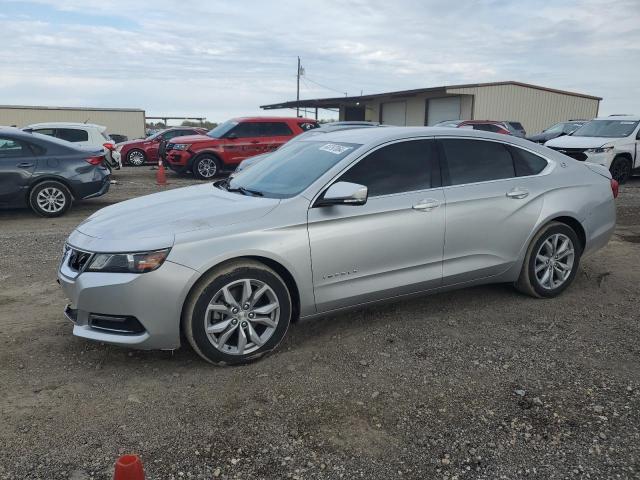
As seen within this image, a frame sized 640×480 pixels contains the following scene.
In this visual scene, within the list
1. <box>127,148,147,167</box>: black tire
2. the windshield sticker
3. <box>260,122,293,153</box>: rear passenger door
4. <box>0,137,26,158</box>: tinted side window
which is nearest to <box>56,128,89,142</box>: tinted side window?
<box>127,148,147,167</box>: black tire

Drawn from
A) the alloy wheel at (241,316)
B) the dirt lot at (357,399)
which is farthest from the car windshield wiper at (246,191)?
the dirt lot at (357,399)

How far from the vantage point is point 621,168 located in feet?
45.0

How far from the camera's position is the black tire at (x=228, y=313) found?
11.7ft

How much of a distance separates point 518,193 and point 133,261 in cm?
319

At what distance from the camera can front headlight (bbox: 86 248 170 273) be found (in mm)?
3449

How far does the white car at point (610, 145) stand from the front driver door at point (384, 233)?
10127 millimetres

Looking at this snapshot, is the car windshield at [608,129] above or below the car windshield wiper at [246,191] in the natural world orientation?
above

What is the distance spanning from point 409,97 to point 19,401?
3449 centimetres

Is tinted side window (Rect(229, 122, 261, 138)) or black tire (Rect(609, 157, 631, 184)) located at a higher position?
tinted side window (Rect(229, 122, 261, 138))

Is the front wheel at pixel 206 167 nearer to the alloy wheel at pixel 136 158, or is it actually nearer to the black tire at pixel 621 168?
the alloy wheel at pixel 136 158

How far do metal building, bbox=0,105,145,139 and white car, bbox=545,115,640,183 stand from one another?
31.5m

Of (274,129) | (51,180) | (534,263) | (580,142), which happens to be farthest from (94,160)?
(580,142)

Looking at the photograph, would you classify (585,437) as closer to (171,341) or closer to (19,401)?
(171,341)

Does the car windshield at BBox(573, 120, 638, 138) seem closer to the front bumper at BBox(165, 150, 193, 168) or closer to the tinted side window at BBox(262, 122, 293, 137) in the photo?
the tinted side window at BBox(262, 122, 293, 137)
